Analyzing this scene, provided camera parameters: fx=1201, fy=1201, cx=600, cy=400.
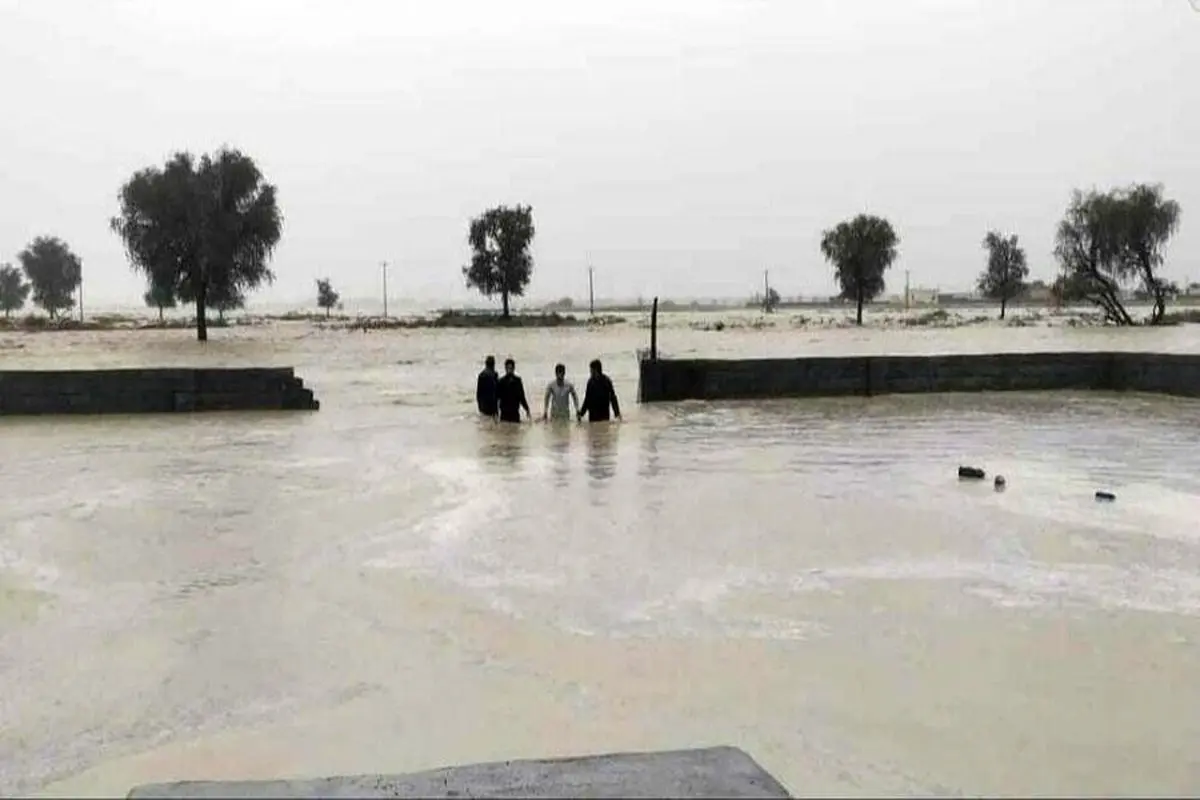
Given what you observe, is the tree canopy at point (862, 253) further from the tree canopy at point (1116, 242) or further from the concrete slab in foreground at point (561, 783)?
the concrete slab in foreground at point (561, 783)

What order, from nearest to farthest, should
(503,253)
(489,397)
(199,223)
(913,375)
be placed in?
(489,397) → (913,375) → (199,223) → (503,253)

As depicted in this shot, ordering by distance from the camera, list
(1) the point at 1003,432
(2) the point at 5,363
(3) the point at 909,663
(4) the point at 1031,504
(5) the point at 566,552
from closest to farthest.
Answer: (3) the point at 909,663 → (5) the point at 566,552 → (4) the point at 1031,504 → (1) the point at 1003,432 → (2) the point at 5,363

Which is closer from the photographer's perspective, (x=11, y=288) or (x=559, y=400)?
(x=559, y=400)

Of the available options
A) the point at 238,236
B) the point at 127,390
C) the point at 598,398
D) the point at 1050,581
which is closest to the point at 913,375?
the point at 598,398

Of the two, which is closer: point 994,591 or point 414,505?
point 994,591

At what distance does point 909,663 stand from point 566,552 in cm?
325

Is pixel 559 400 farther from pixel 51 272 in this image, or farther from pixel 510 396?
pixel 51 272

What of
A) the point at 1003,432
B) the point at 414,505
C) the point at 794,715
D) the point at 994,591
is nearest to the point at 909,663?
the point at 794,715

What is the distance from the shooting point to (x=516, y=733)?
5.07 meters

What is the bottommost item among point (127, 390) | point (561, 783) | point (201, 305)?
point (561, 783)

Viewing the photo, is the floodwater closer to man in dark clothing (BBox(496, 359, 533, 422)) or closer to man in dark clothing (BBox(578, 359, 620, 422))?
man in dark clothing (BBox(578, 359, 620, 422))

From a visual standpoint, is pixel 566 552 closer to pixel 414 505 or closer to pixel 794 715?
pixel 414 505

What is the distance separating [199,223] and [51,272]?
6496 centimetres

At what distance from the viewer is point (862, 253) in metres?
94.7
